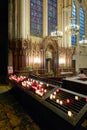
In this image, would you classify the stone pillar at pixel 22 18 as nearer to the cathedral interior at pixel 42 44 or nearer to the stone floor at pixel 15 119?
the cathedral interior at pixel 42 44

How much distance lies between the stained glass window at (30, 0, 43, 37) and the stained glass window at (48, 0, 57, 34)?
1.05 m

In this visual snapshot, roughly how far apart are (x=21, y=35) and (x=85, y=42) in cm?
564

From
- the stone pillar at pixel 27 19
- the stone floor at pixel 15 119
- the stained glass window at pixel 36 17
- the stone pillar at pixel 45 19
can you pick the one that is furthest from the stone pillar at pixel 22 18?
the stone floor at pixel 15 119

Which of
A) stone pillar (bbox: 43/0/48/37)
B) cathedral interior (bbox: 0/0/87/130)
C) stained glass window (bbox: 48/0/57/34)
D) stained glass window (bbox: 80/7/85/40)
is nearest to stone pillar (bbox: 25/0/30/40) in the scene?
cathedral interior (bbox: 0/0/87/130)

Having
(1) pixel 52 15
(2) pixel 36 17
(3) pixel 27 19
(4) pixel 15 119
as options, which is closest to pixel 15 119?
(4) pixel 15 119

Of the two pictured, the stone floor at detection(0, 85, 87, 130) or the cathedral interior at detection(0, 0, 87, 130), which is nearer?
the stone floor at detection(0, 85, 87, 130)

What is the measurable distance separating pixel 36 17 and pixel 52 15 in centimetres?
221

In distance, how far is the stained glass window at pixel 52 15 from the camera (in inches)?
623

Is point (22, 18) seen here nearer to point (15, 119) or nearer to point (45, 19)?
point (45, 19)

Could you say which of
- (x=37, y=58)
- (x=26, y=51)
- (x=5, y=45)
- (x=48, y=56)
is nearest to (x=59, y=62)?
(x=48, y=56)

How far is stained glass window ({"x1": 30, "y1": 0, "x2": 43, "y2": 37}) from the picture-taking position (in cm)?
1441

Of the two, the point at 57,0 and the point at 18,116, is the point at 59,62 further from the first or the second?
the point at 18,116

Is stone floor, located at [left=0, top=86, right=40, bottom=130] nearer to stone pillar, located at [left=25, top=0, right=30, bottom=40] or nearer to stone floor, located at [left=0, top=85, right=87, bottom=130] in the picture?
stone floor, located at [left=0, top=85, right=87, bottom=130]

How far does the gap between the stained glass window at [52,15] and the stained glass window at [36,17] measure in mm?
1046
